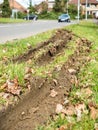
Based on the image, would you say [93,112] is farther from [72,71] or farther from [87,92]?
[72,71]

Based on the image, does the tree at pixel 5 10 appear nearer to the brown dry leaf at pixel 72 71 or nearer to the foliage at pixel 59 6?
the foliage at pixel 59 6

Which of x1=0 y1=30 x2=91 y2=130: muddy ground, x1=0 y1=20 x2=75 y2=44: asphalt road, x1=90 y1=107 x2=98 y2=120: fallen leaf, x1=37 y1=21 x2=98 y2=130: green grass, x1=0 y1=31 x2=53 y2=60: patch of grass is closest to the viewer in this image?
x1=37 y1=21 x2=98 y2=130: green grass

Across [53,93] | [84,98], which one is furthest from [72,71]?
[84,98]

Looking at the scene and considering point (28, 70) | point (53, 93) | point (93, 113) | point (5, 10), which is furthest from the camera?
point (5, 10)

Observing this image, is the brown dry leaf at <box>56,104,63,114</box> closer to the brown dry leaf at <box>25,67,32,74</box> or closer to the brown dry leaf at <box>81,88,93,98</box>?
the brown dry leaf at <box>81,88,93,98</box>

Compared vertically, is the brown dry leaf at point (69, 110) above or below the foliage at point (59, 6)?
above

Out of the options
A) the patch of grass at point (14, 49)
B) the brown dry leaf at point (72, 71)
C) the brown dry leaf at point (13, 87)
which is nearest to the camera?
the brown dry leaf at point (13, 87)

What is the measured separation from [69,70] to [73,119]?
9.76 ft

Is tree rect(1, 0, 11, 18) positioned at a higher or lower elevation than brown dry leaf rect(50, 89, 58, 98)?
lower

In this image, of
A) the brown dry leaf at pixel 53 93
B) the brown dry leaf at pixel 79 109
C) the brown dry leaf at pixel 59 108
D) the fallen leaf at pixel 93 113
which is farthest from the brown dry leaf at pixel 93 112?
the brown dry leaf at pixel 53 93

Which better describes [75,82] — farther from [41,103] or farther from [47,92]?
[41,103]

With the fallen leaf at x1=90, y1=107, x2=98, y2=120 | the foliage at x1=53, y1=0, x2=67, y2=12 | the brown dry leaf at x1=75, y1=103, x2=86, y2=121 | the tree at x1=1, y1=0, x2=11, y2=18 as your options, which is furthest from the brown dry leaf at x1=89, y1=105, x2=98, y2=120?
the foliage at x1=53, y1=0, x2=67, y2=12

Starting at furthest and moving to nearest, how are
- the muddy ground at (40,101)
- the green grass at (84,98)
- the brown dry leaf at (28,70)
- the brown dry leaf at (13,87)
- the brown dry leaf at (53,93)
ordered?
the brown dry leaf at (28,70)
the brown dry leaf at (13,87)
the brown dry leaf at (53,93)
the muddy ground at (40,101)
the green grass at (84,98)

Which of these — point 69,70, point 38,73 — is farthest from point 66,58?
point 38,73
